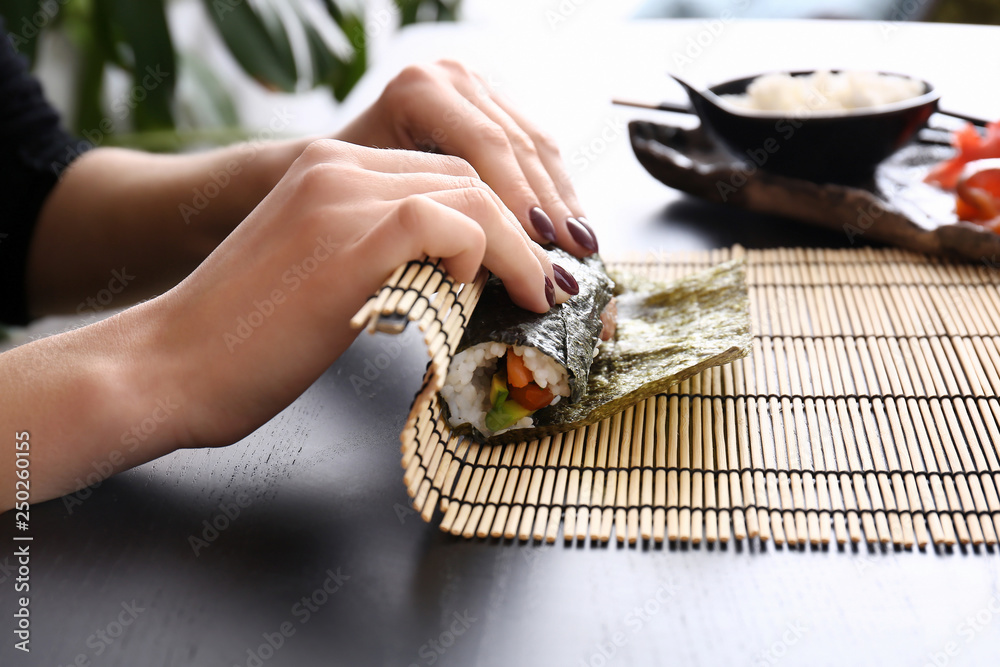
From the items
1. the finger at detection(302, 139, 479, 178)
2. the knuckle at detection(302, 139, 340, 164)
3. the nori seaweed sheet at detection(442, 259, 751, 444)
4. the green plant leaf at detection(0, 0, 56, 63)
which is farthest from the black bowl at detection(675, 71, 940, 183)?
the green plant leaf at detection(0, 0, 56, 63)

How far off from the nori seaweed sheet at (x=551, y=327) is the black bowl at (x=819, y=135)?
1.81ft

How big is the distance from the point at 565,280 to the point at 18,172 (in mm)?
1096

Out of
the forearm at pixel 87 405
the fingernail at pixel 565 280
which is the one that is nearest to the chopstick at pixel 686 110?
the fingernail at pixel 565 280

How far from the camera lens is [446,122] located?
116 cm

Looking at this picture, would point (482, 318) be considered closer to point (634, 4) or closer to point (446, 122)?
point (446, 122)

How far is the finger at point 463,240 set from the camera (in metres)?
0.74

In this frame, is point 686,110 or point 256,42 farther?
point 256,42

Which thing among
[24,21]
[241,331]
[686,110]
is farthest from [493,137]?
[24,21]

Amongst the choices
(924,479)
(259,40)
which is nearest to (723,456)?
(924,479)

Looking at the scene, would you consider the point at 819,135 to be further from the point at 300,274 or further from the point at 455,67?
the point at 300,274

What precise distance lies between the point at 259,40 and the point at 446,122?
1853mm

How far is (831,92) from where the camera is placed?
4.66ft

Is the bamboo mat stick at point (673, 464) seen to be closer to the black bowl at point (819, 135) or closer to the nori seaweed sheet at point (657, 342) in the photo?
the nori seaweed sheet at point (657, 342)

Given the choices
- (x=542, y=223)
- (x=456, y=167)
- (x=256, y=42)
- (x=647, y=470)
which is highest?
(x=456, y=167)
